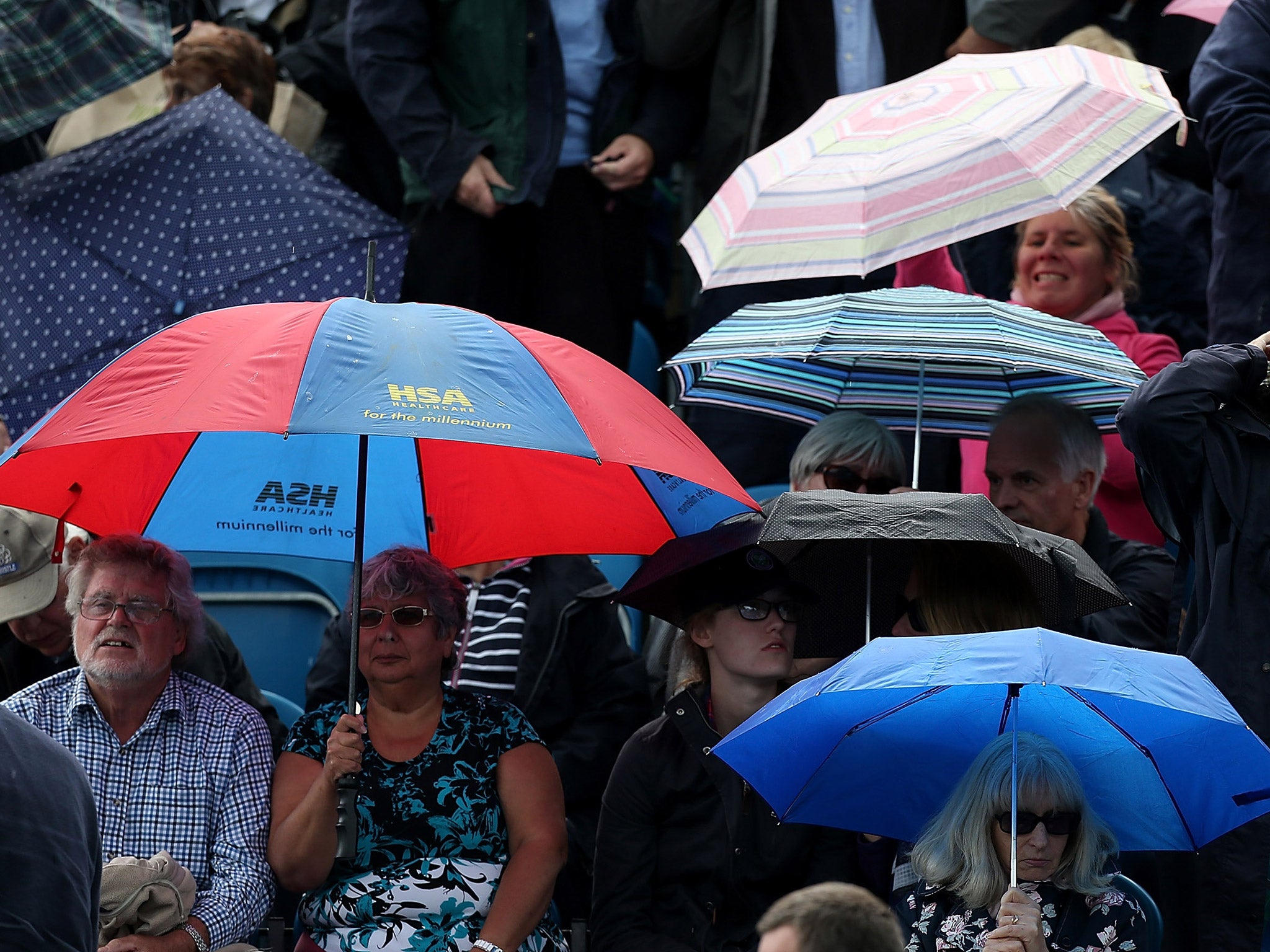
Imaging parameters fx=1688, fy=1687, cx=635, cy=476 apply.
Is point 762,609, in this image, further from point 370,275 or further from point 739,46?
point 739,46

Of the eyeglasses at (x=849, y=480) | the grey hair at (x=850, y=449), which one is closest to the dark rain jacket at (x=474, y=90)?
the grey hair at (x=850, y=449)

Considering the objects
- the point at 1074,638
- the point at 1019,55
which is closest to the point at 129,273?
the point at 1019,55

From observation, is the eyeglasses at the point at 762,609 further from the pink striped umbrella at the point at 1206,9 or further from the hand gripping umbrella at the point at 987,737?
the pink striped umbrella at the point at 1206,9

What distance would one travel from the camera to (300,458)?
454 cm

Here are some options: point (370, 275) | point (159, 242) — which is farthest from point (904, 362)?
point (159, 242)

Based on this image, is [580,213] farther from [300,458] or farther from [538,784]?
[538,784]

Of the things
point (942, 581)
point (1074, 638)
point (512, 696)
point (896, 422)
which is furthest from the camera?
point (896, 422)

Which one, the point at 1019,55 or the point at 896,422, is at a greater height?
the point at 1019,55

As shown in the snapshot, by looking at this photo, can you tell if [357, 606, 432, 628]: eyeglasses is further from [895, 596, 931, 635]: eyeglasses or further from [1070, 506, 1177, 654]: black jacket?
[1070, 506, 1177, 654]: black jacket

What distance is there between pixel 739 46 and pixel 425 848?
140 inches

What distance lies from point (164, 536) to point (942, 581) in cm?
204

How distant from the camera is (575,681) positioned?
512cm

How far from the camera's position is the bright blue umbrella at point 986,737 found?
10.6 ft

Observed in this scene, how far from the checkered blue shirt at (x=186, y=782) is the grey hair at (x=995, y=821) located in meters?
1.75
